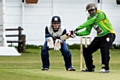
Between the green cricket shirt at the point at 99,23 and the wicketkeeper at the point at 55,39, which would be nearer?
the green cricket shirt at the point at 99,23

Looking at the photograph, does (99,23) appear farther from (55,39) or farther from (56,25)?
(55,39)

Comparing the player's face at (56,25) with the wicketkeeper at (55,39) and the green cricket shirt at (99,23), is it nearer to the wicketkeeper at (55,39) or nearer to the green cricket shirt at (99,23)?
the wicketkeeper at (55,39)

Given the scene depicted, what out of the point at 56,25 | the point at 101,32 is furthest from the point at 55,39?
the point at 101,32

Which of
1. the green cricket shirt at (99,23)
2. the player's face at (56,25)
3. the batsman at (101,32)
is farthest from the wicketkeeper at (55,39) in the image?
the green cricket shirt at (99,23)

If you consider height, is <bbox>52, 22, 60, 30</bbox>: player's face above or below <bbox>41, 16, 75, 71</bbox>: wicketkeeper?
above

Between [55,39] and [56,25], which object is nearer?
[56,25]

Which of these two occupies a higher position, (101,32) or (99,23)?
(99,23)

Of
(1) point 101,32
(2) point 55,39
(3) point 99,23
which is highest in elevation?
(3) point 99,23

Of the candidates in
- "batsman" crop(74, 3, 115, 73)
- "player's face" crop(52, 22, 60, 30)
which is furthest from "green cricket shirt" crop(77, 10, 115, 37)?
"player's face" crop(52, 22, 60, 30)

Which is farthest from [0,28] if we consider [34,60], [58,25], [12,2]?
[58,25]

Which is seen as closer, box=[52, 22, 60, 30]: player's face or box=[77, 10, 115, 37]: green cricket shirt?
box=[77, 10, 115, 37]: green cricket shirt

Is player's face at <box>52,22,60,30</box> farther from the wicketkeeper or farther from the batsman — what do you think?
the batsman

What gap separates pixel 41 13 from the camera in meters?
34.4

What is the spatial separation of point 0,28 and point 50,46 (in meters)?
12.3
